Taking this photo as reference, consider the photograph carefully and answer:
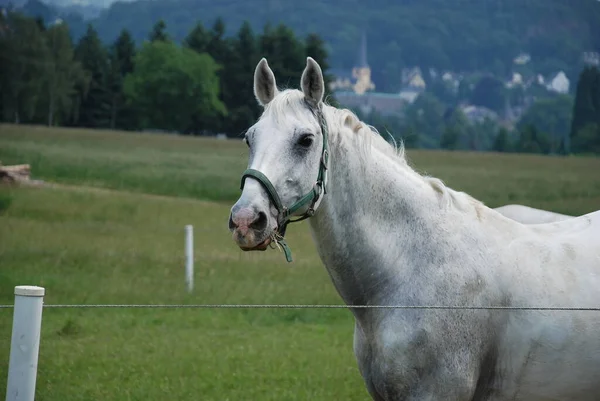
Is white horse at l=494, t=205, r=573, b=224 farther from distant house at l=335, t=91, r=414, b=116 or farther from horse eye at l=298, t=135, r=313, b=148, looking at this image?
distant house at l=335, t=91, r=414, b=116

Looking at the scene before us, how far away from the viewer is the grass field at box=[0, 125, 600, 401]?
10242 mm

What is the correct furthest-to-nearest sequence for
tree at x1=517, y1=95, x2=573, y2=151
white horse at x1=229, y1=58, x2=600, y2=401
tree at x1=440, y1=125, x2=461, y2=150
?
tree at x1=440, y1=125, x2=461, y2=150 < tree at x1=517, y1=95, x2=573, y2=151 < white horse at x1=229, y1=58, x2=600, y2=401

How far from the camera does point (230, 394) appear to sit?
976 cm

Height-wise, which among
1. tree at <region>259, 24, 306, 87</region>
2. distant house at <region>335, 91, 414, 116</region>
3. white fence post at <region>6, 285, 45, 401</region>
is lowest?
distant house at <region>335, 91, 414, 116</region>

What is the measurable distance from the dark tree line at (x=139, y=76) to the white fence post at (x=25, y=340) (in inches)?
2571

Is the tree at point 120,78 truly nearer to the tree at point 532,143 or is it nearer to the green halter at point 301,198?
the tree at point 532,143

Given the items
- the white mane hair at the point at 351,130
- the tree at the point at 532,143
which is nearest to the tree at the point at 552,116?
the tree at the point at 532,143

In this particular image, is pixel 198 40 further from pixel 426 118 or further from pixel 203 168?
pixel 203 168

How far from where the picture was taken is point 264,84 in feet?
18.8

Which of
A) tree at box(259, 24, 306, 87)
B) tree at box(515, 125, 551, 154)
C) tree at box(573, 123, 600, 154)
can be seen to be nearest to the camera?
tree at box(573, 123, 600, 154)

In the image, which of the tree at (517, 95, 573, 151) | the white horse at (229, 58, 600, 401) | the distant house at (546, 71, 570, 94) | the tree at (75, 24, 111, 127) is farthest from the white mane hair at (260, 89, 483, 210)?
the distant house at (546, 71, 570, 94)

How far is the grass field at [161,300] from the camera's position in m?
10.2

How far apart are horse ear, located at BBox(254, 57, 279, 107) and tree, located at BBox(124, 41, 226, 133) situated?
8065cm

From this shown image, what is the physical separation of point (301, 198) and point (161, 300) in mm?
10071
